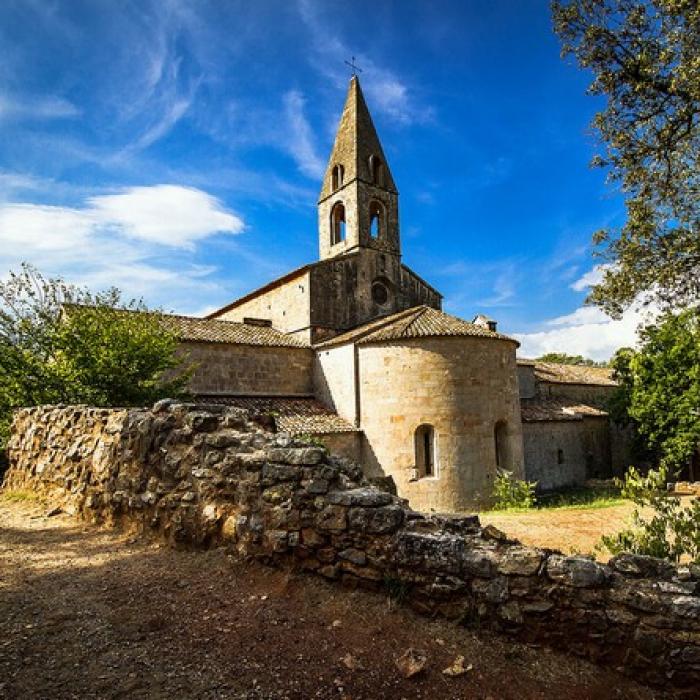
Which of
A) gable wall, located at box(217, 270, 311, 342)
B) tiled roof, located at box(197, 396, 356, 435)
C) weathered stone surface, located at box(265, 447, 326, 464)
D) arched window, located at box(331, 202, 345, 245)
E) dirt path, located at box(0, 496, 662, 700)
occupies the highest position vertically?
arched window, located at box(331, 202, 345, 245)

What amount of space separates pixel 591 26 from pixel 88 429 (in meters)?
12.0

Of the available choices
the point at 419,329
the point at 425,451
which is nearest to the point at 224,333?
the point at 419,329

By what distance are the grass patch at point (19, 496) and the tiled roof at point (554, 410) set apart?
751 inches

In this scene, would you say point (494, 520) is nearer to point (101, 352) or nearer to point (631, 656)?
point (631, 656)

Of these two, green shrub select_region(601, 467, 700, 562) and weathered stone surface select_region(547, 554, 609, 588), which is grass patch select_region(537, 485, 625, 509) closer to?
green shrub select_region(601, 467, 700, 562)

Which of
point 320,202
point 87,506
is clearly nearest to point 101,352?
point 87,506

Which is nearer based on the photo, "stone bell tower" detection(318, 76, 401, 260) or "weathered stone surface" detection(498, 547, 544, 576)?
"weathered stone surface" detection(498, 547, 544, 576)

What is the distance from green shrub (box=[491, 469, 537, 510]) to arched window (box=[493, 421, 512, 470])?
678mm

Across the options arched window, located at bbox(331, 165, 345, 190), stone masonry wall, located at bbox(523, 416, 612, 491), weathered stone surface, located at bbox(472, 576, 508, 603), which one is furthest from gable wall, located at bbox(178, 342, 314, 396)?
weathered stone surface, located at bbox(472, 576, 508, 603)

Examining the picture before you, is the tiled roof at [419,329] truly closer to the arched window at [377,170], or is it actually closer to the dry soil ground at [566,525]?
the dry soil ground at [566,525]

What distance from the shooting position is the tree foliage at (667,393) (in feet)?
70.2

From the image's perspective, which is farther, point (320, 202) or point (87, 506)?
point (320, 202)

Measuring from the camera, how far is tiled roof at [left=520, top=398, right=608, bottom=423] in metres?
22.5

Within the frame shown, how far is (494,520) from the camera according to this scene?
11797 mm
